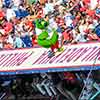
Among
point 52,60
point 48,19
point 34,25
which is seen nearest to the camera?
point 52,60

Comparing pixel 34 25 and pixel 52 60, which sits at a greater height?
pixel 34 25

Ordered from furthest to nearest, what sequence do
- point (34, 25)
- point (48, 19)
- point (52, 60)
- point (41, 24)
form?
point (34, 25)
point (48, 19)
point (41, 24)
point (52, 60)

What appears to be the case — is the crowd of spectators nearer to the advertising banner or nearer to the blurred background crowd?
the blurred background crowd

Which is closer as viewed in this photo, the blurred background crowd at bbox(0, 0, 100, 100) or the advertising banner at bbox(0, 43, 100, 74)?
the advertising banner at bbox(0, 43, 100, 74)

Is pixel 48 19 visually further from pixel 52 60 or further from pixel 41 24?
pixel 52 60

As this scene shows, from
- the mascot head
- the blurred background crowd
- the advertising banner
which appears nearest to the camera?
the advertising banner

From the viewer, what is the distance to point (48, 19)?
17.9m

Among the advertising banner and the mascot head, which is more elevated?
the mascot head

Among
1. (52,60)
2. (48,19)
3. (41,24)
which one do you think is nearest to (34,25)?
(48,19)

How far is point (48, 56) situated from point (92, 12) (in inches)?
80.4

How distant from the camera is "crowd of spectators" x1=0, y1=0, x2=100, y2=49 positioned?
672 inches

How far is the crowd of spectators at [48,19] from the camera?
1708cm

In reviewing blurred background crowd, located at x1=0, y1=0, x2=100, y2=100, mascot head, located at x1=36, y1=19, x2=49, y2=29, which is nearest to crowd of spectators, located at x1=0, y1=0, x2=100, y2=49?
blurred background crowd, located at x1=0, y1=0, x2=100, y2=100

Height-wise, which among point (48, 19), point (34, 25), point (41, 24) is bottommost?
point (34, 25)
